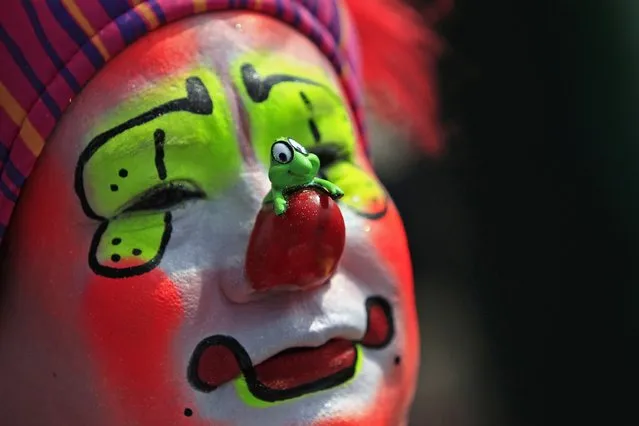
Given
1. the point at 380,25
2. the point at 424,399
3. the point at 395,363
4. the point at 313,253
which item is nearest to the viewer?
the point at 313,253

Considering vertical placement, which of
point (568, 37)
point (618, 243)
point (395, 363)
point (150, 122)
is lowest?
point (395, 363)

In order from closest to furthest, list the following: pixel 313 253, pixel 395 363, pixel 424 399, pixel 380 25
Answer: pixel 313 253, pixel 395 363, pixel 380 25, pixel 424 399

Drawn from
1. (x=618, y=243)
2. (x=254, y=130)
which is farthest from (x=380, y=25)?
(x=618, y=243)

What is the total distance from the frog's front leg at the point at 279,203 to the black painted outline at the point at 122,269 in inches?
5.2

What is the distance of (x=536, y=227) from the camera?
67.0 inches

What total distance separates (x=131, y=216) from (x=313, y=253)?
0.20m

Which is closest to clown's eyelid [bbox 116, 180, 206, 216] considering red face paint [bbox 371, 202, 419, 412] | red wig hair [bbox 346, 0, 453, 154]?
red face paint [bbox 371, 202, 419, 412]

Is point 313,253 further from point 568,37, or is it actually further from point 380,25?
point 568,37

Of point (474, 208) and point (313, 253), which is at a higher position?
point (474, 208)

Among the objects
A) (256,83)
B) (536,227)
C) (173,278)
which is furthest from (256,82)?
(536,227)

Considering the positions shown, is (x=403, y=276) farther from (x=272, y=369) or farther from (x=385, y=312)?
(x=272, y=369)

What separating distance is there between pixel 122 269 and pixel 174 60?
23cm

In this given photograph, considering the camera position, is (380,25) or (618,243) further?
(618,243)

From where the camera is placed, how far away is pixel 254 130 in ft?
3.20
